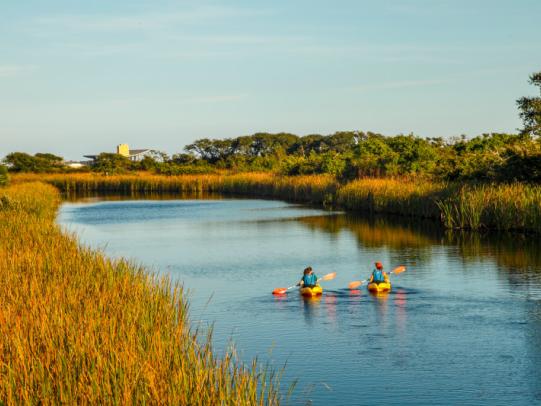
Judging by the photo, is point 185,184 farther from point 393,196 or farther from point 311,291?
point 311,291

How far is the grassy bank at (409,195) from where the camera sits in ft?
101

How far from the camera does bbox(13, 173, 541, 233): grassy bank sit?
30.8 meters

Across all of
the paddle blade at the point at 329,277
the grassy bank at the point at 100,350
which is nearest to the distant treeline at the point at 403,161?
the paddle blade at the point at 329,277

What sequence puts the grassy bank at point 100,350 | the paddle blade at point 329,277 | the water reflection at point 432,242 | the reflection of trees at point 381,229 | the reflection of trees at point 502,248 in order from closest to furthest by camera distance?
the grassy bank at point 100,350 → the paddle blade at point 329,277 → the reflection of trees at point 502,248 → the water reflection at point 432,242 → the reflection of trees at point 381,229

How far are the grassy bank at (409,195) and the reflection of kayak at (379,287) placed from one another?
1180 centimetres

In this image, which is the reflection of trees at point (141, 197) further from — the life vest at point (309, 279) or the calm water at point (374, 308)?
the life vest at point (309, 279)

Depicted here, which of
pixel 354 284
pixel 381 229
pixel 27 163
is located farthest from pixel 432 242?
pixel 27 163

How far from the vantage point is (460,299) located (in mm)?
18328

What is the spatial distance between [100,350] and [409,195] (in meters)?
32.9

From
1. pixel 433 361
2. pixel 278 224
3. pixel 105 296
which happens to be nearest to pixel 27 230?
pixel 105 296

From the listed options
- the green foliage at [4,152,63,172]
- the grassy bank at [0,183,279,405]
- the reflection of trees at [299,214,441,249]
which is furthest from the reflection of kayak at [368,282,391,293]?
the green foliage at [4,152,63,172]

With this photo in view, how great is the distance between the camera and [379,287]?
19.2 metres

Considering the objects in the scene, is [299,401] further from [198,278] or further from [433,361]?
[198,278]

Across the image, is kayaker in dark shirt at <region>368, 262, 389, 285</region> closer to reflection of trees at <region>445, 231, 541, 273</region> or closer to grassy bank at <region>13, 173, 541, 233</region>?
reflection of trees at <region>445, 231, 541, 273</region>
